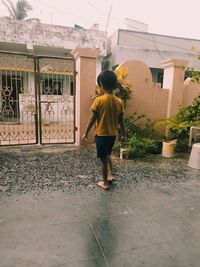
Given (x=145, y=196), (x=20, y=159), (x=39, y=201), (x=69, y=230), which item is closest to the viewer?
(x=69, y=230)

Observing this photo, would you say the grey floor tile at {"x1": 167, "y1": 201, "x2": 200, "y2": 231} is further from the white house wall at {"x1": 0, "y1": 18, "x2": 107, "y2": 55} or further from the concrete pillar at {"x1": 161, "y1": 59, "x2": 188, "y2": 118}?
the white house wall at {"x1": 0, "y1": 18, "x2": 107, "y2": 55}

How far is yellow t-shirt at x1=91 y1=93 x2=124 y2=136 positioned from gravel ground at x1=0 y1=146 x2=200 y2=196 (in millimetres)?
975

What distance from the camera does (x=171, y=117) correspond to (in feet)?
20.4

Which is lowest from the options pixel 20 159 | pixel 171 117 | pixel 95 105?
pixel 20 159

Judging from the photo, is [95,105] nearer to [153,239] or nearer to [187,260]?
[153,239]

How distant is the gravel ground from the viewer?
3.52 metres

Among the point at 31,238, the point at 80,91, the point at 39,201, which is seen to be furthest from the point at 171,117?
the point at 31,238

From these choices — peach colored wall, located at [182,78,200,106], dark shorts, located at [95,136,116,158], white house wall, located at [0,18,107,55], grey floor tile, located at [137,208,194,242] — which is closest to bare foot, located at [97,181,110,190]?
dark shorts, located at [95,136,116,158]

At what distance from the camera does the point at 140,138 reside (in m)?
5.50

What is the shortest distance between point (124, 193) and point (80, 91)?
3.31 m

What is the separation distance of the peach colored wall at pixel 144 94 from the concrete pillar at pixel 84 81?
0.89 m

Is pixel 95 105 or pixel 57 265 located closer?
pixel 57 265

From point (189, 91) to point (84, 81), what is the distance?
3248mm

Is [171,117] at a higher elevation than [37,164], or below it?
higher
